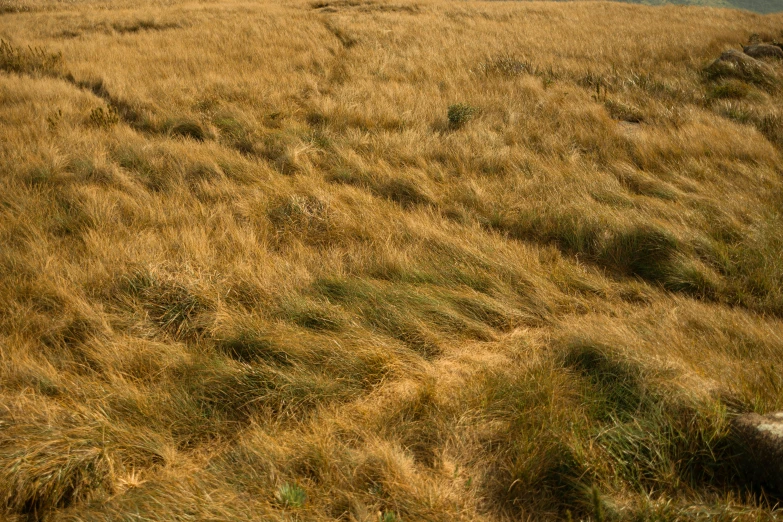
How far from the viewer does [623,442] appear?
2.26 meters

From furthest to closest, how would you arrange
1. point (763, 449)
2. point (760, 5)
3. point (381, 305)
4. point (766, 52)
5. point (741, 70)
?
point (760, 5) < point (766, 52) < point (741, 70) < point (381, 305) < point (763, 449)

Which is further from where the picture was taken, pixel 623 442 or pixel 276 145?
pixel 276 145

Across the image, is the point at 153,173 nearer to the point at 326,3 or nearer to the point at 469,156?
the point at 469,156

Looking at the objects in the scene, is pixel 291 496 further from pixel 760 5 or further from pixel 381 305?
pixel 760 5

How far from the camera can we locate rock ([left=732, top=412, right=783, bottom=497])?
2.01 metres

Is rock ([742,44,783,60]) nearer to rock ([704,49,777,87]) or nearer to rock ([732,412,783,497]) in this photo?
rock ([704,49,777,87])

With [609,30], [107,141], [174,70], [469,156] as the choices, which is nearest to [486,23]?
[609,30]

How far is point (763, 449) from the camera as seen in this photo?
6.74ft

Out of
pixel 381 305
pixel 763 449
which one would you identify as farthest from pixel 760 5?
pixel 763 449

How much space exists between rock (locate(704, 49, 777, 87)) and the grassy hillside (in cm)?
163

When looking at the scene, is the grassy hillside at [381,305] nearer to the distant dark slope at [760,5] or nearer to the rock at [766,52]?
the rock at [766,52]

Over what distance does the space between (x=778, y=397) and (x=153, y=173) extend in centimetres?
532

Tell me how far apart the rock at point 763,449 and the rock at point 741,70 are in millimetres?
9161

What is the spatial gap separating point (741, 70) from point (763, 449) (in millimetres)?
9866
